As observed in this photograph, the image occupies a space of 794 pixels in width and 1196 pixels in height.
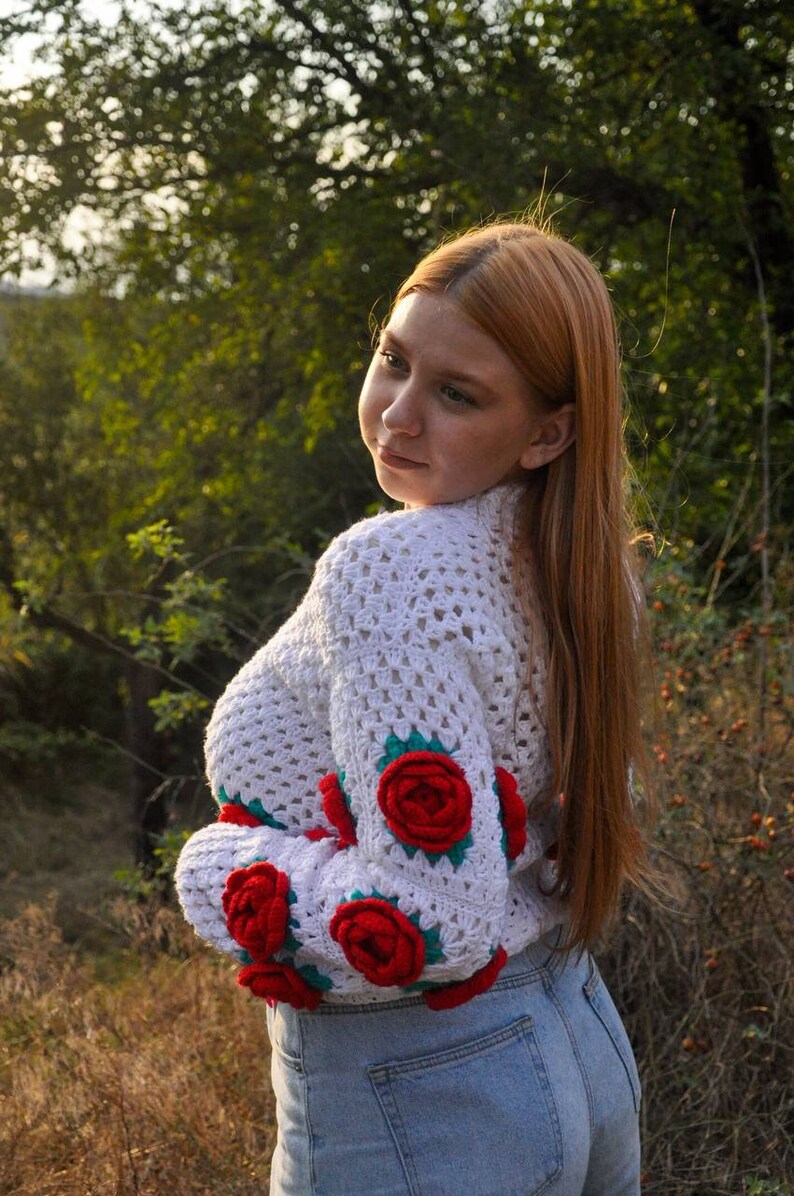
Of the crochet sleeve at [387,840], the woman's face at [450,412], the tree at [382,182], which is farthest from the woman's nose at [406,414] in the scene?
the tree at [382,182]

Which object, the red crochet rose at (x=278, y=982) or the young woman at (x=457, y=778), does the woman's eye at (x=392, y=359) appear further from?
the red crochet rose at (x=278, y=982)

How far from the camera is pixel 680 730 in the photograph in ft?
11.4

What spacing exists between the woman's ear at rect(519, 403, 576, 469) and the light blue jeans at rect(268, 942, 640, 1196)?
643 mm

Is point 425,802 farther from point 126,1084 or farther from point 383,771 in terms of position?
point 126,1084

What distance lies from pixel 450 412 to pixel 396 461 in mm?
98

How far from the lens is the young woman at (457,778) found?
4.24 ft

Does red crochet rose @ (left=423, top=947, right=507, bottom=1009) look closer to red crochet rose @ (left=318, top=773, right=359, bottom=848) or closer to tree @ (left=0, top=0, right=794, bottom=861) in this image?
Answer: red crochet rose @ (left=318, top=773, right=359, bottom=848)

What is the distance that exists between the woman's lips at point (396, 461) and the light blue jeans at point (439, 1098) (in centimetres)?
64

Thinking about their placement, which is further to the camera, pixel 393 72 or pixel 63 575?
pixel 63 575

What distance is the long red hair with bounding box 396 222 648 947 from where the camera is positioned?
1452 mm

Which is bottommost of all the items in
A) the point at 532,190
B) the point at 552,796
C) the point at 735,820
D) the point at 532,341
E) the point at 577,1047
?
the point at 735,820

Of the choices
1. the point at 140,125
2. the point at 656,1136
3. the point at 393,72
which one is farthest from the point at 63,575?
the point at 656,1136

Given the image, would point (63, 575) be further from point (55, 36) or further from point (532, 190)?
point (532, 190)

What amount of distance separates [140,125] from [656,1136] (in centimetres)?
569
